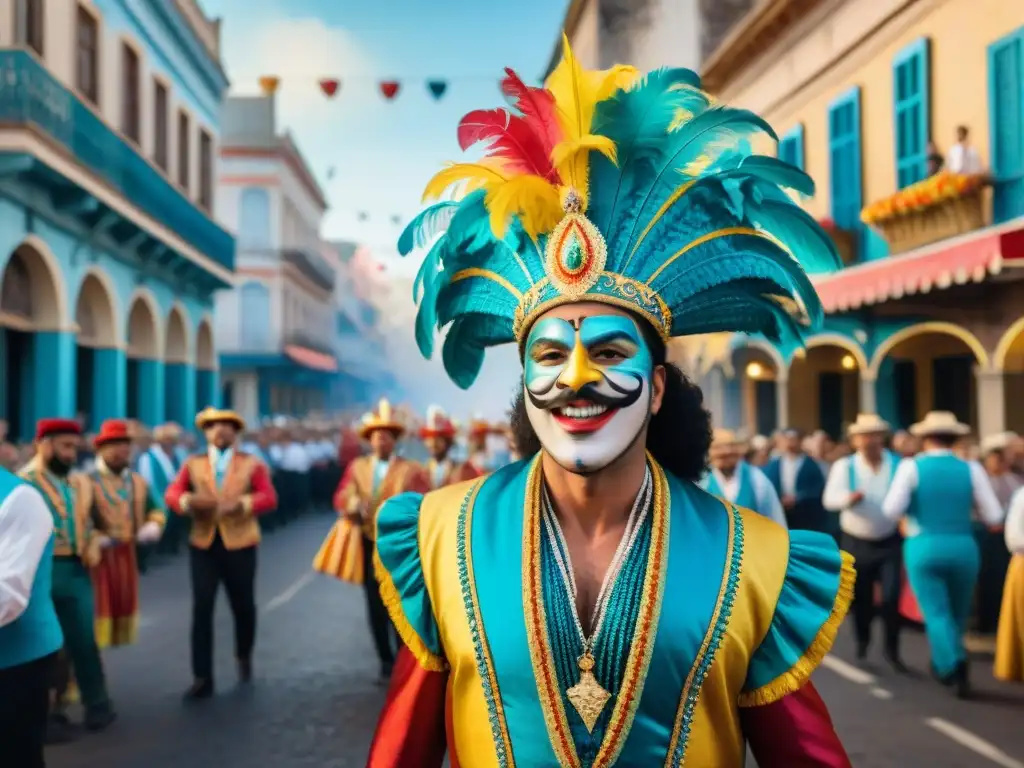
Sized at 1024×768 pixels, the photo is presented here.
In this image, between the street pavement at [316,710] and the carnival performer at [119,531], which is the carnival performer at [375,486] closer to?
the street pavement at [316,710]

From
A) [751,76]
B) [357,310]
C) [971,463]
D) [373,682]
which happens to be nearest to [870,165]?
[751,76]

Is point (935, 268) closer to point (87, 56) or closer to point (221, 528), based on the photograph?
point (221, 528)

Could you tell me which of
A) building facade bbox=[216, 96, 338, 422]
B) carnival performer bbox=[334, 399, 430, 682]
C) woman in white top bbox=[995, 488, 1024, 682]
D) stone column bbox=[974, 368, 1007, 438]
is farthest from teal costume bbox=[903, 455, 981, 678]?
building facade bbox=[216, 96, 338, 422]

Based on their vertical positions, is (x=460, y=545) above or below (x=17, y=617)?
above

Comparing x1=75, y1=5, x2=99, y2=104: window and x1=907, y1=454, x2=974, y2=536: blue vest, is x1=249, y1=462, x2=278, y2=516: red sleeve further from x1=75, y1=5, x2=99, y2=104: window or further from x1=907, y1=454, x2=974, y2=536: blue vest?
x1=75, y1=5, x2=99, y2=104: window

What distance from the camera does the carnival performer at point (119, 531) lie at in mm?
7613

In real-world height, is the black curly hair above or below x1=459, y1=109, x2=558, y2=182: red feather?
below

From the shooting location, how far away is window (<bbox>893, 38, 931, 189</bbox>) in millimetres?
13492

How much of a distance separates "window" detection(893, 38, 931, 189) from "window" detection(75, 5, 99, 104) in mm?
11530

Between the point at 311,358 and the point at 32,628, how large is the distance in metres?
40.7

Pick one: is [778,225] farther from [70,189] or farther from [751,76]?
[751,76]

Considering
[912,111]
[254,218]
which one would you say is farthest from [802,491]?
[254,218]

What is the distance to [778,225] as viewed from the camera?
2.72 meters

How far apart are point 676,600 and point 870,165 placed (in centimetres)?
1438
